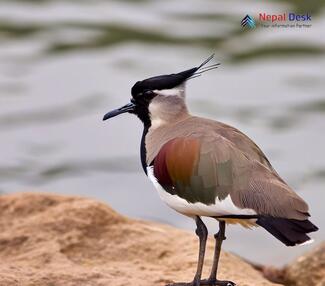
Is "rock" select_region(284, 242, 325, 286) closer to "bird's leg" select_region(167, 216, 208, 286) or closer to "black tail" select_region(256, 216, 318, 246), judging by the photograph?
"bird's leg" select_region(167, 216, 208, 286)

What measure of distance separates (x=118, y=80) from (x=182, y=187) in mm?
7194

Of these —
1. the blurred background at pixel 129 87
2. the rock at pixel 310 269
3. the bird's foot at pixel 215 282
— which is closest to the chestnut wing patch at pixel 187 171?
the bird's foot at pixel 215 282

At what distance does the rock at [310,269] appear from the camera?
24.2 ft

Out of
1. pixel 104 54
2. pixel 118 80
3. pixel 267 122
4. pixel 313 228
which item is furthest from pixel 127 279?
pixel 104 54

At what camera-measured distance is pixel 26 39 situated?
14469 millimetres

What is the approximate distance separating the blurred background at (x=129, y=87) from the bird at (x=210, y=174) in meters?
2.88

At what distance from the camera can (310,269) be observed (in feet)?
24.3

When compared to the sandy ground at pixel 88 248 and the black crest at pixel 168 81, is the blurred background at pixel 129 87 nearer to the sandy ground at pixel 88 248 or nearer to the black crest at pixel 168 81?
the sandy ground at pixel 88 248

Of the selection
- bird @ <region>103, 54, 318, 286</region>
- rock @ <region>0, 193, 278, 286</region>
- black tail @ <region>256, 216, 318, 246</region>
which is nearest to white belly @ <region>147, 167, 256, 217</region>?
bird @ <region>103, 54, 318, 286</region>

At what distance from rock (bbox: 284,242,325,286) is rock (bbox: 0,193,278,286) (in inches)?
14.2

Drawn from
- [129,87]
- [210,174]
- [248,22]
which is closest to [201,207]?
[210,174]

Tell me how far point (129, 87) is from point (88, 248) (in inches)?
228

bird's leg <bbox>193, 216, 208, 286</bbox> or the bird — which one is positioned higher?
the bird

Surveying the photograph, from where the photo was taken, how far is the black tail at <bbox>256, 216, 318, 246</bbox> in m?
5.52
